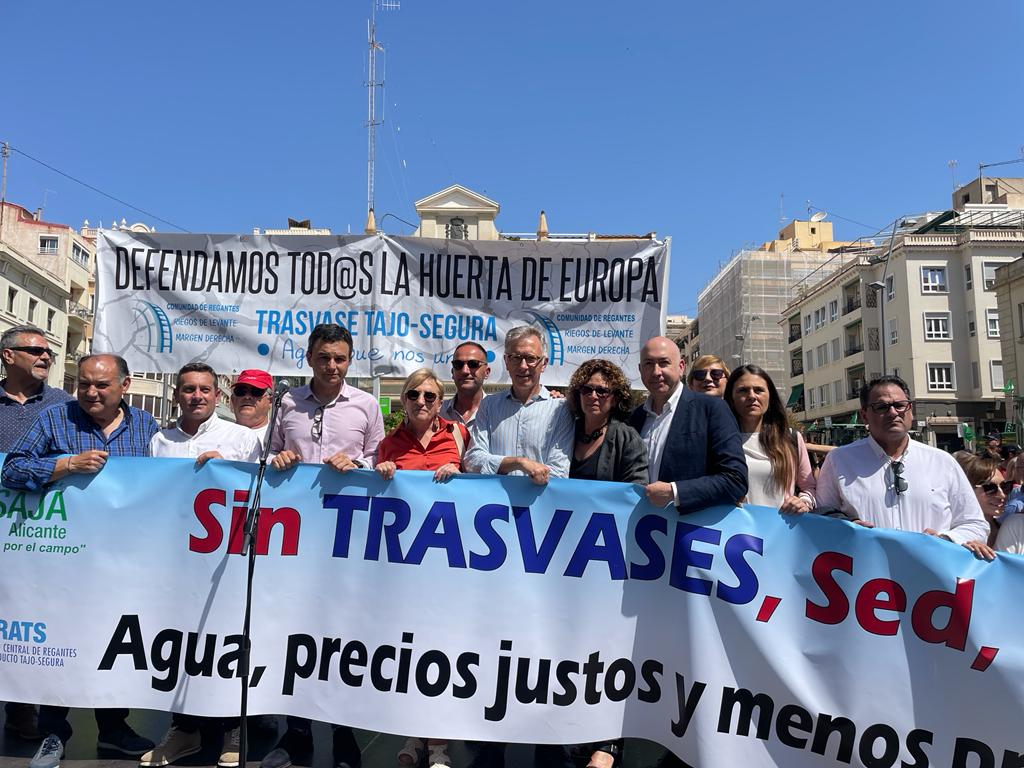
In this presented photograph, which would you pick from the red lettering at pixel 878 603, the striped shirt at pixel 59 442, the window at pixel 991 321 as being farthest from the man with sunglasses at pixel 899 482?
the window at pixel 991 321

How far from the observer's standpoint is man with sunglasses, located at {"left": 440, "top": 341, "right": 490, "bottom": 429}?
4613mm

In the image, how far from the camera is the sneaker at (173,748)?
11.6 ft

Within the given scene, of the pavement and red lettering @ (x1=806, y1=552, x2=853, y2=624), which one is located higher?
red lettering @ (x1=806, y1=552, x2=853, y2=624)

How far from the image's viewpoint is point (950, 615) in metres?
3.16

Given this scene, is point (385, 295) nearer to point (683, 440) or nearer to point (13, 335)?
point (13, 335)

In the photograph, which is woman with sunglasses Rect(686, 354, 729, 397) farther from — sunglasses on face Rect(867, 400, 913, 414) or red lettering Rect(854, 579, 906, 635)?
red lettering Rect(854, 579, 906, 635)

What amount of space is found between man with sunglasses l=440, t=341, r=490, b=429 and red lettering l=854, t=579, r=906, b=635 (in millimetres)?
2311

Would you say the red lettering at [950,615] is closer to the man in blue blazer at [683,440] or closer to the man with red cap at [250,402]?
the man in blue blazer at [683,440]

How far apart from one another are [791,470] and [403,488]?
6.62 ft

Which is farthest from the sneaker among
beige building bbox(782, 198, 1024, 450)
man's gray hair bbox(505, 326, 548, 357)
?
beige building bbox(782, 198, 1024, 450)

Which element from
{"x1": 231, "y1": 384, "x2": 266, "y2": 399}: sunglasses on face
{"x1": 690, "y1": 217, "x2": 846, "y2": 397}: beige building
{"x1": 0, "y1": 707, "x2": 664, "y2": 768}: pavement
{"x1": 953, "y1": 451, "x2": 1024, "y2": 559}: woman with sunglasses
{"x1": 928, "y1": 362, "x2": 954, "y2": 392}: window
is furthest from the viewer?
{"x1": 690, "y1": 217, "x2": 846, "y2": 397}: beige building

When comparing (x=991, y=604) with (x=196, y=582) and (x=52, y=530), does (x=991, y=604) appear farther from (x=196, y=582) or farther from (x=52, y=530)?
(x=52, y=530)

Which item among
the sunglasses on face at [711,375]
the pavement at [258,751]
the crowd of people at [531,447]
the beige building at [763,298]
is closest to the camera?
the crowd of people at [531,447]

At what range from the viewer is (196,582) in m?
3.73
